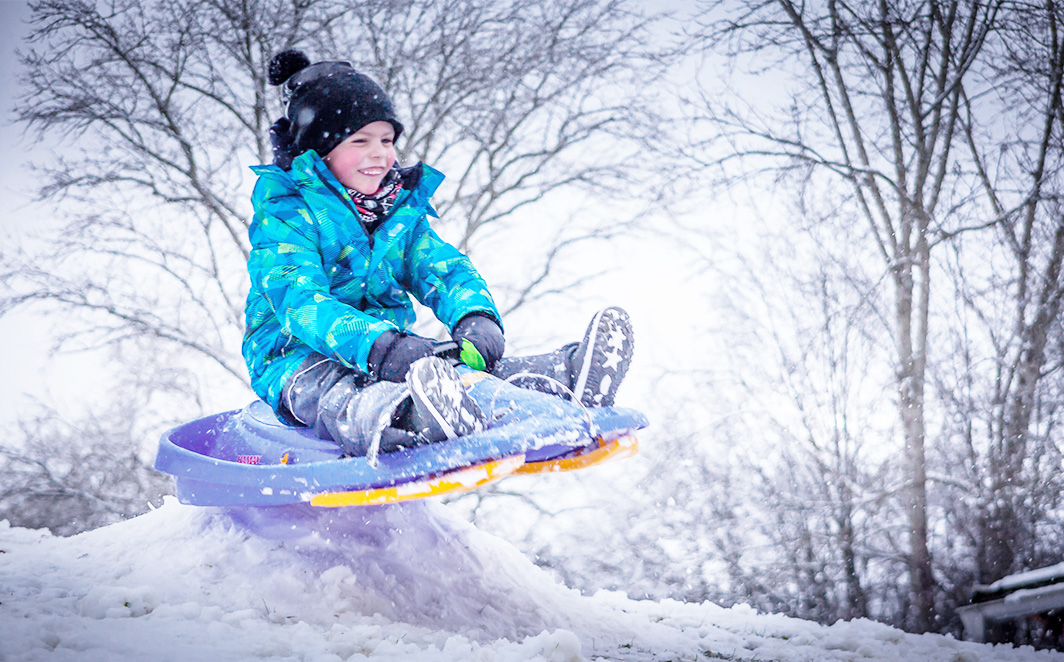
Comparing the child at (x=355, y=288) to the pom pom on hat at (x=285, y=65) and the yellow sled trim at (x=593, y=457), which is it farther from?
the yellow sled trim at (x=593, y=457)

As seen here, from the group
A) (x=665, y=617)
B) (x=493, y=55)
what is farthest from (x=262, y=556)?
(x=493, y=55)

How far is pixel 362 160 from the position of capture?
7.22ft

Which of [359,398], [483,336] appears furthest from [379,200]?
[359,398]

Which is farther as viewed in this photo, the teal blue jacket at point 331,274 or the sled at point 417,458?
the teal blue jacket at point 331,274

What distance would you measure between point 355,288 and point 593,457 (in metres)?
1.02

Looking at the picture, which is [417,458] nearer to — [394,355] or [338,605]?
[394,355]

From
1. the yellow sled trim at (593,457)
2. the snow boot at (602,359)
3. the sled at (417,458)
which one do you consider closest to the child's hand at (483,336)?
the sled at (417,458)

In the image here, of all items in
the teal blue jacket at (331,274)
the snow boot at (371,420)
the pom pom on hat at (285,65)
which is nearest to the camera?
the snow boot at (371,420)

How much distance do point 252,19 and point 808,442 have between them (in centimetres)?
543

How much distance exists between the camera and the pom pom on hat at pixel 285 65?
2.39 m

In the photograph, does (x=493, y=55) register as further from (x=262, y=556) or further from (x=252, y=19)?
(x=262, y=556)

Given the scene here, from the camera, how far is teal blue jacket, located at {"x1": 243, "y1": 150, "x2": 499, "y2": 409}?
1881 millimetres

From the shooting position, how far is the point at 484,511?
6.67 metres

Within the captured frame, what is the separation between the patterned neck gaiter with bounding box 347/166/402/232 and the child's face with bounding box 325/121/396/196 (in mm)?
19
